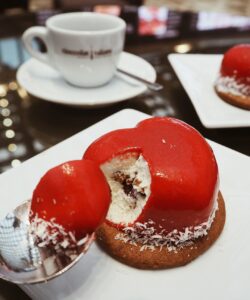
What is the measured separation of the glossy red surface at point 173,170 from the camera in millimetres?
517

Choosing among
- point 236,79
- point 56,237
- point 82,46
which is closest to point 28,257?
point 56,237

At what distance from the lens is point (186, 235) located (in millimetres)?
537

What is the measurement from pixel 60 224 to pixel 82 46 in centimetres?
57

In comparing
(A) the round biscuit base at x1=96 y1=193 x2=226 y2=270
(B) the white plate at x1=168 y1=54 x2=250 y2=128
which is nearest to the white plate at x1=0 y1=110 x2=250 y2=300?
(A) the round biscuit base at x1=96 y1=193 x2=226 y2=270

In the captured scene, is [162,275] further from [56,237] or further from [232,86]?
[232,86]

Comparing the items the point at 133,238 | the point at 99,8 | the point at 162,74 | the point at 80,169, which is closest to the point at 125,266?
the point at 133,238

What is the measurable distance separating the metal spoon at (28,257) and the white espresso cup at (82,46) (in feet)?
1.78

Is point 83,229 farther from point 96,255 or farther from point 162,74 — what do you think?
point 162,74

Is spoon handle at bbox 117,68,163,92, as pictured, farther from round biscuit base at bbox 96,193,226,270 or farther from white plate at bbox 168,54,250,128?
round biscuit base at bbox 96,193,226,270

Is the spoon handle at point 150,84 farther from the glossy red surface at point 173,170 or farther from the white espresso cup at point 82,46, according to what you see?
the glossy red surface at point 173,170

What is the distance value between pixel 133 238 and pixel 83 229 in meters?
0.11

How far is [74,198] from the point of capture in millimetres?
443

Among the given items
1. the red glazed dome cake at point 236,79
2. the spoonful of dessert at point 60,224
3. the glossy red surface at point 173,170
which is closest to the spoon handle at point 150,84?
the red glazed dome cake at point 236,79

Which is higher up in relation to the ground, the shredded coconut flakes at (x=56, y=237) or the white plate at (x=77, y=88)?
the shredded coconut flakes at (x=56, y=237)
